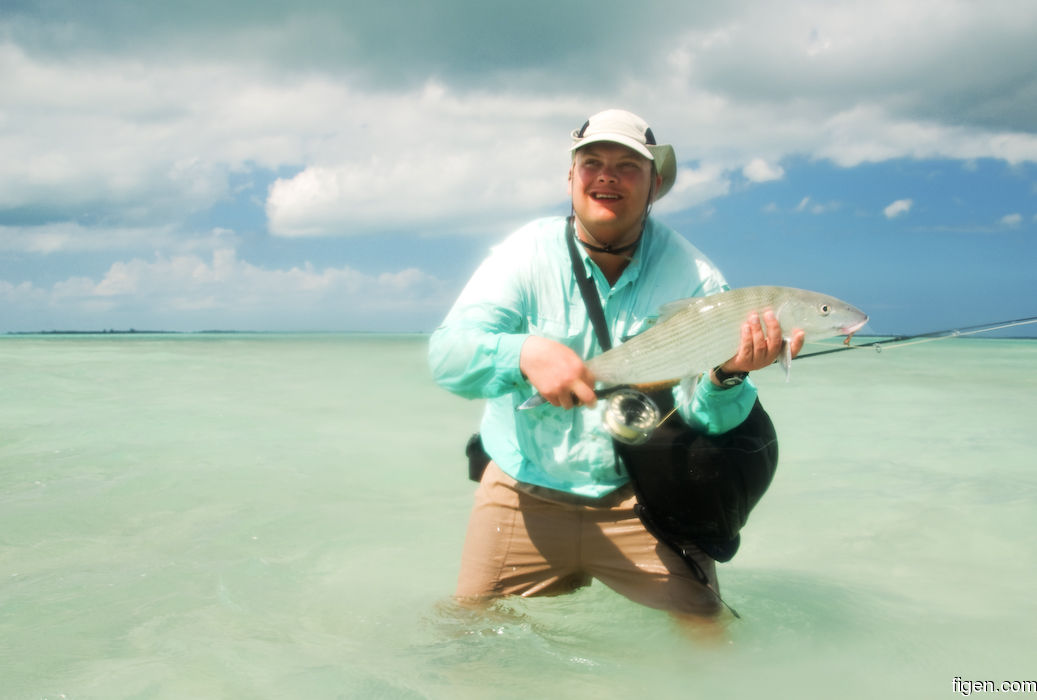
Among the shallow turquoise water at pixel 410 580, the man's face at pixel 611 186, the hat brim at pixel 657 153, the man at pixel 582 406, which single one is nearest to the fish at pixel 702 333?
the man at pixel 582 406

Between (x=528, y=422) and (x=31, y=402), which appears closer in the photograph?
(x=528, y=422)

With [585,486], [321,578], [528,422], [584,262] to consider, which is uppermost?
[584,262]

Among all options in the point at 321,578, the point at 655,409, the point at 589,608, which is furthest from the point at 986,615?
the point at 321,578

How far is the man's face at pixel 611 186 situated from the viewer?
9.05 ft

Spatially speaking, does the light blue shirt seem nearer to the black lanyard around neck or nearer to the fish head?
the black lanyard around neck

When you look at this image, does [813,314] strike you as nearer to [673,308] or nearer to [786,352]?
[786,352]

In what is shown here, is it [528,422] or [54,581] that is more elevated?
[528,422]

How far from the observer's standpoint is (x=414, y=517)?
17.4 feet

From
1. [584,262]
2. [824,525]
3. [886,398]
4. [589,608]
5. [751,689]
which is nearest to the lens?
[751,689]

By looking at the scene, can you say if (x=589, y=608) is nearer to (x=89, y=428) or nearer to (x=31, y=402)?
(x=89, y=428)

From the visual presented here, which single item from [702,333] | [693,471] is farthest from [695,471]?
[702,333]

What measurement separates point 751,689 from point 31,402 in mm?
10809

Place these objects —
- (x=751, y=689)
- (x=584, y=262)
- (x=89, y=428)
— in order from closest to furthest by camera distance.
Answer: (x=751, y=689) < (x=584, y=262) < (x=89, y=428)

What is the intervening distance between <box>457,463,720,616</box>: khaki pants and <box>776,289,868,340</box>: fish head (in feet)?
3.20
